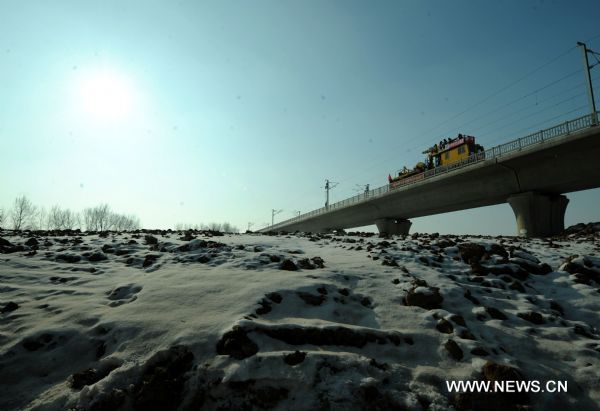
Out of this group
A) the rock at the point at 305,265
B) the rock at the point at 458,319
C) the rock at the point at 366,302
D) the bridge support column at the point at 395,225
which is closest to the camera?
the rock at the point at 458,319

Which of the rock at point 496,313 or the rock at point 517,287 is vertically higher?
the rock at point 517,287

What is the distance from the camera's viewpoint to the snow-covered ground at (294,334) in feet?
11.3

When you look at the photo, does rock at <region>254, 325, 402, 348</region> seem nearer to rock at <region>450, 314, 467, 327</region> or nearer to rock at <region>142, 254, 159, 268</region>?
rock at <region>450, 314, 467, 327</region>

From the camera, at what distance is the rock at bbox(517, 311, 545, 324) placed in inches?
211

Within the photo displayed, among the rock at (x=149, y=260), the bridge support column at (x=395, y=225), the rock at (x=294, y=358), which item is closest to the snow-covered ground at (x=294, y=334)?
the rock at (x=294, y=358)

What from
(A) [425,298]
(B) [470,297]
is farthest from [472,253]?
(A) [425,298]

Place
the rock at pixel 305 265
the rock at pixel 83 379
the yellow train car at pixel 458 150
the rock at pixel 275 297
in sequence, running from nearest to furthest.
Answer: the rock at pixel 83 379 < the rock at pixel 275 297 < the rock at pixel 305 265 < the yellow train car at pixel 458 150

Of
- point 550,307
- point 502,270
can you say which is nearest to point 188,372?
point 550,307

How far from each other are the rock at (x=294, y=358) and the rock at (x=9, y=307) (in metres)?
4.66

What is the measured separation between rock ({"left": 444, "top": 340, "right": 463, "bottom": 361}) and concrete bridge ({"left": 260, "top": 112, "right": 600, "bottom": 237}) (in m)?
19.2

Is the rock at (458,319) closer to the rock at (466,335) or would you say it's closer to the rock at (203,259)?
the rock at (466,335)

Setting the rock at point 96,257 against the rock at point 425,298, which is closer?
the rock at point 425,298

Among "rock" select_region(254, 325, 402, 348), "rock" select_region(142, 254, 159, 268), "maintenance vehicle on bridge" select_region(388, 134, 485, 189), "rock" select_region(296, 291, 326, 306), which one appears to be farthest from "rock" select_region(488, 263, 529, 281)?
"maintenance vehicle on bridge" select_region(388, 134, 485, 189)

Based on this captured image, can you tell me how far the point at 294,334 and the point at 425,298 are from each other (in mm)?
2614
